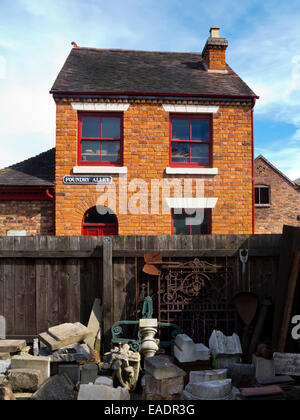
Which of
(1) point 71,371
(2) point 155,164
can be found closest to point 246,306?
(1) point 71,371

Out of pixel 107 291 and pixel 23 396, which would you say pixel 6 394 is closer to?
pixel 23 396

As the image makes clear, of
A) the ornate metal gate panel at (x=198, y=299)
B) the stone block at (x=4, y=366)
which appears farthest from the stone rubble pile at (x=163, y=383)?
the stone block at (x=4, y=366)

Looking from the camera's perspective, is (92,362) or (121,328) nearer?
(92,362)

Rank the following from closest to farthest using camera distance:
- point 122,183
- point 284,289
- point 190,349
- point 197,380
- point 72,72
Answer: point 197,380 → point 190,349 → point 284,289 → point 122,183 → point 72,72

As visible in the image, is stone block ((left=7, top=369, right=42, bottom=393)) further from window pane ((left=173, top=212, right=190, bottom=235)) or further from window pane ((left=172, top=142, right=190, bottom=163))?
window pane ((left=172, top=142, right=190, bottom=163))

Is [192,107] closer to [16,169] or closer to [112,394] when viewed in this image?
[16,169]

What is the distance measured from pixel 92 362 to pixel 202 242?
2.62m

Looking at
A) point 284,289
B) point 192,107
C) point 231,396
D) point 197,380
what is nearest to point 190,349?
point 197,380

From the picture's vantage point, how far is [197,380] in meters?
4.55

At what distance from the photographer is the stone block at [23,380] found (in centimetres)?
461

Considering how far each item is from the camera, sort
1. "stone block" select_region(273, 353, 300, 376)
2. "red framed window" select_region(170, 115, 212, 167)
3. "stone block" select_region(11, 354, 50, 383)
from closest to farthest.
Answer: "stone block" select_region(11, 354, 50, 383) < "stone block" select_region(273, 353, 300, 376) < "red framed window" select_region(170, 115, 212, 167)

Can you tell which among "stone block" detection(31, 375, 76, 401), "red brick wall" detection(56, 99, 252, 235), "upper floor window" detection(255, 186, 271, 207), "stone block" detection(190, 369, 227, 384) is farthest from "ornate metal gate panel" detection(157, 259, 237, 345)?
"upper floor window" detection(255, 186, 271, 207)

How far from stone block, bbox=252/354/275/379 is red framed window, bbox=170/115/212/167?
675cm

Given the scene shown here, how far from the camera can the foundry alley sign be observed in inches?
401
